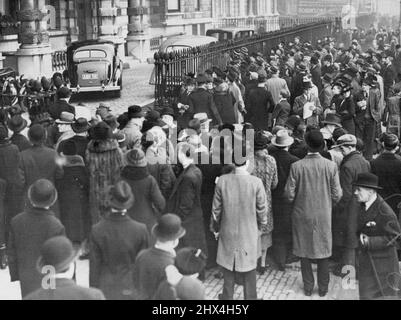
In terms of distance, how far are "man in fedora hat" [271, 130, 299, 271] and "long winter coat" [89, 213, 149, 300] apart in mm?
2315

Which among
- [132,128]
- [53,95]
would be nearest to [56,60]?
[53,95]

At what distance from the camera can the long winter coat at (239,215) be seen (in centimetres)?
636

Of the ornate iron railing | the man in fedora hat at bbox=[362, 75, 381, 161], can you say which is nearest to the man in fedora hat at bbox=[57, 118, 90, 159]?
the man in fedora hat at bbox=[362, 75, 381, 161]

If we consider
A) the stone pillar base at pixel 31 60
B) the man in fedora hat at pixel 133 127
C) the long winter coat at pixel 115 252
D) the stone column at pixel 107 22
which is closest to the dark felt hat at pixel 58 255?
the long winter coat at pixel 115 252

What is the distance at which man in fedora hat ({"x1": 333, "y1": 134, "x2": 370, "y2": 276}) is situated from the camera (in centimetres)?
723

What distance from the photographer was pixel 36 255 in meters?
5.79

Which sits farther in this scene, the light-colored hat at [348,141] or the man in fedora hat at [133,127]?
the man in fedora hat at [133,127]

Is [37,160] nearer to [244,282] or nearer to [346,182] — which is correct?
[244,282]

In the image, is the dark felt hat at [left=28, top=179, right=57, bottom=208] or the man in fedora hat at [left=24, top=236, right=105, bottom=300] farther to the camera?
the dark felt hat at [left=28, top=179, right=57, bottom=208]

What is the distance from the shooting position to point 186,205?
6770 mm

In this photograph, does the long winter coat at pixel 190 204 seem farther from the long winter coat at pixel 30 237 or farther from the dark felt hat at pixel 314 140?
the long winter coat at pixel 30 237

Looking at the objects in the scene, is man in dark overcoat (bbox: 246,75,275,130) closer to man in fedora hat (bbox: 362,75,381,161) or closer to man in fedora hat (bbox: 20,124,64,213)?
man in fedora hat (bbox: 362,75,381,161)

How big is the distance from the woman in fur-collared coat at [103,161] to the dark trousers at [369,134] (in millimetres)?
5922
